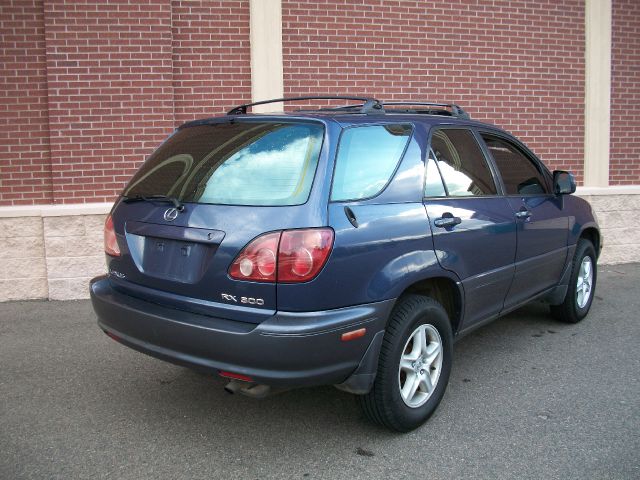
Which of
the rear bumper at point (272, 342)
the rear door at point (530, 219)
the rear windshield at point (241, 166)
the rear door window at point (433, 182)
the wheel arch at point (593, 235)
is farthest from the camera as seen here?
the wheel arch at point (593, 235)

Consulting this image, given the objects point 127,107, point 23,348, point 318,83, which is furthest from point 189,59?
point 23,348

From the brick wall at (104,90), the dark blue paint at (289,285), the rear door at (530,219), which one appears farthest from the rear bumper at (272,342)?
the brick wall at (104,90)

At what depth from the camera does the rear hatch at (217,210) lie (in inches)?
115

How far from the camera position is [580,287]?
5707mm

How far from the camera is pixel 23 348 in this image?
505cm

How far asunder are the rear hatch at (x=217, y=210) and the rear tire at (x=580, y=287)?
3298 mm

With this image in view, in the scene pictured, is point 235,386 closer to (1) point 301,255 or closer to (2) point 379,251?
(1) point 301,255

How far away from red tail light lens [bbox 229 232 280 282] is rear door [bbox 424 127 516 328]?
108 centimetres

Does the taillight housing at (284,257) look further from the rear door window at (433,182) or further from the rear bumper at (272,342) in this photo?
the rear door window at (433,182)

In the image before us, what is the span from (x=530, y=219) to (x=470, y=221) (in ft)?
3.02

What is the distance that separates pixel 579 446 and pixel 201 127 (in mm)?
2755

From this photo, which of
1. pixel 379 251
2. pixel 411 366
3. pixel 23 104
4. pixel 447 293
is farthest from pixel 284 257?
pixel 23 104

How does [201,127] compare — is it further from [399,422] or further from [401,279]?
[399,422]

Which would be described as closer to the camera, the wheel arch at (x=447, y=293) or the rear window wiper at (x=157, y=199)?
the rear window wiper at (x=157, y=199)
